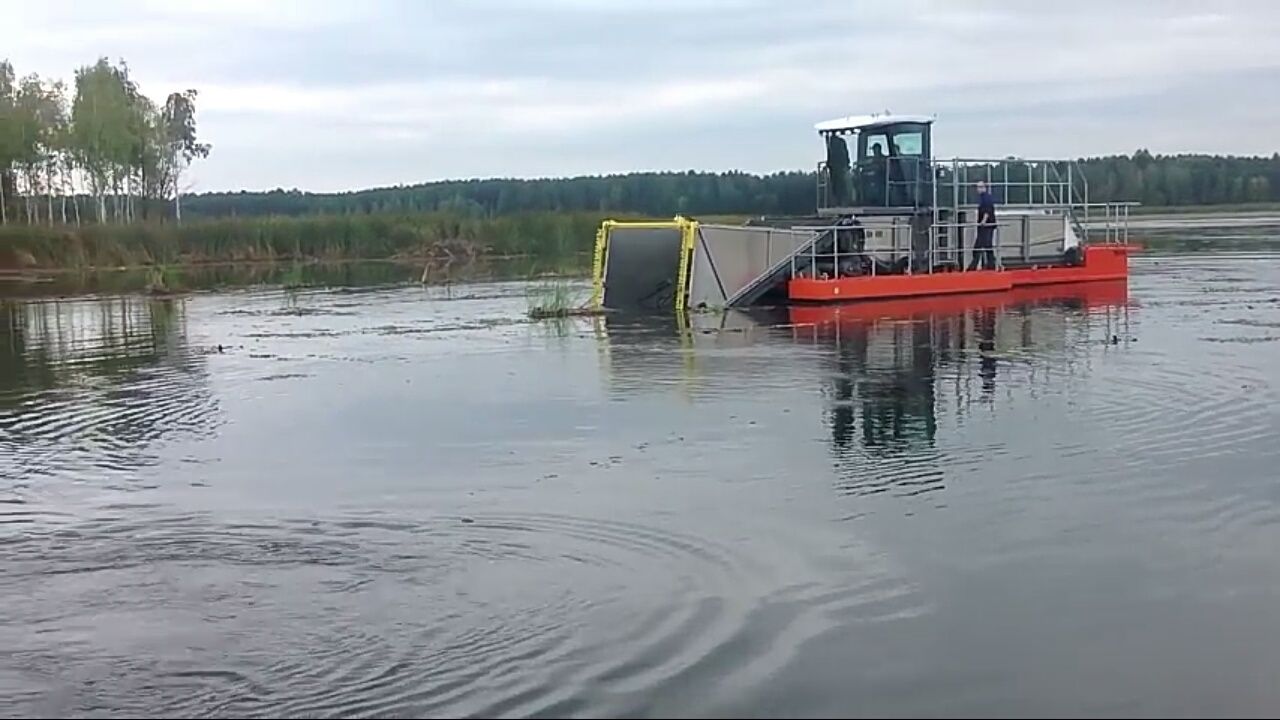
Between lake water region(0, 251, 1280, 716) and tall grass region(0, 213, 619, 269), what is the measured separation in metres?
30.0

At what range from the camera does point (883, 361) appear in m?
16.0

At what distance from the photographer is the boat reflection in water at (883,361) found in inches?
424

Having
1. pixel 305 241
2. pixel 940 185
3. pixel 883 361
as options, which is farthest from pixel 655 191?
pixel 883 361

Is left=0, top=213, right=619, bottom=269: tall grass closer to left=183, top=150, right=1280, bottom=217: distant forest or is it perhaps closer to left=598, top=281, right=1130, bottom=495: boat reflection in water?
left=183, top=150, right=1280, bottom=217: distant forest

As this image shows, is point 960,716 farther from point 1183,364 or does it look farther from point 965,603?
point 1183,364

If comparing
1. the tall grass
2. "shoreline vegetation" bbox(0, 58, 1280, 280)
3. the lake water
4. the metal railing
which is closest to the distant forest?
"shoreline vegetation" bbox(0, 58, 1280, 280)

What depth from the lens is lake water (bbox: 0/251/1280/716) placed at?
19.0 feet

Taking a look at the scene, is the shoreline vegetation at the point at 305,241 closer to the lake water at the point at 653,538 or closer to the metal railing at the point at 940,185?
the metal railing at the point at 940,185

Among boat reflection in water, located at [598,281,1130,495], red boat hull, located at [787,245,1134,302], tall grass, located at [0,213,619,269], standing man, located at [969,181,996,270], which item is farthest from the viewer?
tall grass, located at [0,213,619,269]

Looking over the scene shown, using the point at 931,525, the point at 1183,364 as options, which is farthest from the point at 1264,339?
the point at 931,525

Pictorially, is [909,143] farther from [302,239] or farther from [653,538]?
[302,239]

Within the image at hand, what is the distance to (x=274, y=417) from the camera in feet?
42.7

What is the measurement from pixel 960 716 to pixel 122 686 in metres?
3.23

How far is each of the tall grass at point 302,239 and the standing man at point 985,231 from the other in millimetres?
23181
